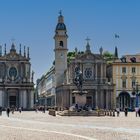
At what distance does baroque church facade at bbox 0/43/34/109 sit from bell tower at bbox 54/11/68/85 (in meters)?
9.30

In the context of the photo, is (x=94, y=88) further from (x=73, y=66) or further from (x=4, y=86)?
(x=4, y=86)

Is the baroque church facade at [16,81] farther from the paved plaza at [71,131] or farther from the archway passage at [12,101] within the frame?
the paved plaza at [71,131]

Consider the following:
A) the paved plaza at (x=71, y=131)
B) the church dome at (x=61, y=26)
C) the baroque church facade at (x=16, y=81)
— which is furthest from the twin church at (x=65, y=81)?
the paved plaza at (x=71, y=131)

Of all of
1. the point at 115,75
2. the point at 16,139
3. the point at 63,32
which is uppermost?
the point at 63,32

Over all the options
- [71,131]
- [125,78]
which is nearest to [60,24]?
[125,78]

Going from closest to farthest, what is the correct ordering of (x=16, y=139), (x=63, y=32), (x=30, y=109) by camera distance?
(x=16, y=139) → (x=30, y=109) → (x=63, y=32)

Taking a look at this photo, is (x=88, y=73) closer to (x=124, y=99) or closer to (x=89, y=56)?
(x=89, y=56)

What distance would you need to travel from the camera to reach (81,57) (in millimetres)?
117562

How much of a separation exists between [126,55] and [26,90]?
25213mm

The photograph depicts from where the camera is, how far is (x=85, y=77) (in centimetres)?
11706

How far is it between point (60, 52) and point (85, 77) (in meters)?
11.5

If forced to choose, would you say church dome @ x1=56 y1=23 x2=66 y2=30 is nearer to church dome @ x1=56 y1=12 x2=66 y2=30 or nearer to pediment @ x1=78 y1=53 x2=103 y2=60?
church dome @ x1=56 y1=12 x2=66 y2=30

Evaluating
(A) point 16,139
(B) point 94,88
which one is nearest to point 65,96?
(B) point 94,88

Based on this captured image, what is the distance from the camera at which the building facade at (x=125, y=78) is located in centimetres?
11419
